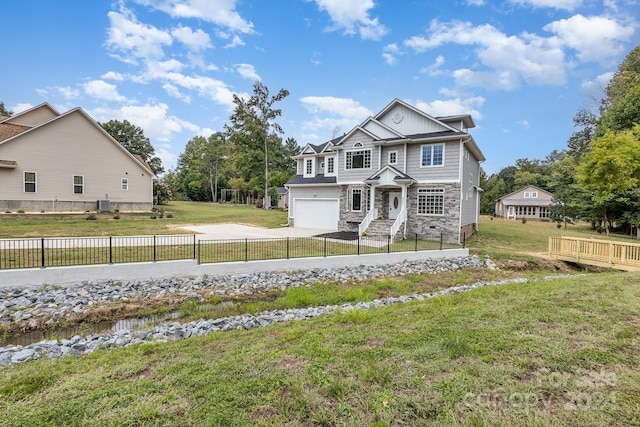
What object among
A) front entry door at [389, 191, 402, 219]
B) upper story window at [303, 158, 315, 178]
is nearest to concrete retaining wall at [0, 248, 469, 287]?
front entry door at [389, 191, 402, 219]

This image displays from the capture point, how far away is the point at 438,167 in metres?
18.0

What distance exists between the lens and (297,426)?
267 cm

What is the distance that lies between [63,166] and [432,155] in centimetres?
2507

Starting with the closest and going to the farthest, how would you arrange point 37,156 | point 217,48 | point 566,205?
point 217,48
point 37,156
point 566,205

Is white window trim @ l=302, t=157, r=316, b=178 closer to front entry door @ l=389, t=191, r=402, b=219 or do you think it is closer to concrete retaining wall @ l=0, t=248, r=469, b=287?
front entry door @ l=389, t=191, r=402, b=219

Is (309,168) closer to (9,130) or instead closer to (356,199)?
(356,199)

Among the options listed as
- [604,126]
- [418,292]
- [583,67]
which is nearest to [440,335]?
[418,292]

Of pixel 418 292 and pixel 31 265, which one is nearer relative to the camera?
pixel 31 265

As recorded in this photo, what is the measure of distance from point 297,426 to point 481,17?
69.1ft

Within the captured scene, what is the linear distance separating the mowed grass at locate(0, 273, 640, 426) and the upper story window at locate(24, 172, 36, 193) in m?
21.6

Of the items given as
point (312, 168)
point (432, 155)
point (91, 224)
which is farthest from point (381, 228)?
point (91, 224)

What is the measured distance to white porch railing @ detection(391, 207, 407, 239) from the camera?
17411 mm

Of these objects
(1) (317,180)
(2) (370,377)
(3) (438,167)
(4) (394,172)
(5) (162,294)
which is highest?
(3) (438,167)

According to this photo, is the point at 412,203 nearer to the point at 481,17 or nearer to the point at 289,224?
the point at 289,224
